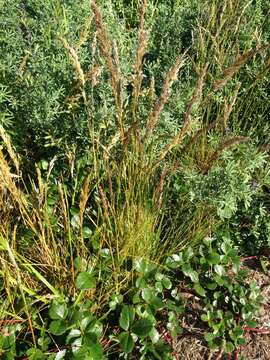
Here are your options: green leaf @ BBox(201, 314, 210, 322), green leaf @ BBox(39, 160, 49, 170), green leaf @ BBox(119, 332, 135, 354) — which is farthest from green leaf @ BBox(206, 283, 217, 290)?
green leaf @ BBox(39, 160, 49, 170)

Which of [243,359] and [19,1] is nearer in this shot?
[243,359]

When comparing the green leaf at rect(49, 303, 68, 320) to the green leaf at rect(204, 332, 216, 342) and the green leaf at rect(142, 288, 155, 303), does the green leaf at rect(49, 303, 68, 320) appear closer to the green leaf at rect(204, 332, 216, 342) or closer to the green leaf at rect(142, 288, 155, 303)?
the green leaf at rect(142, 288, 155, 303)

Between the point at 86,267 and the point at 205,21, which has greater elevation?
the point at 205,21

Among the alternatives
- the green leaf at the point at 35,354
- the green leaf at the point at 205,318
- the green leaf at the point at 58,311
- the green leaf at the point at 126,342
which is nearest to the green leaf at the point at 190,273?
the green leaf at the point at 205,318

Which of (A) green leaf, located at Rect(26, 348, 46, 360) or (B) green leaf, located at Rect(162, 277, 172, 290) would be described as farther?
(B) green leaf, located at Rect(162, 277, 172, 290)

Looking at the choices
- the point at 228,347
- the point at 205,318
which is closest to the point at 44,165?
the point at 205,318

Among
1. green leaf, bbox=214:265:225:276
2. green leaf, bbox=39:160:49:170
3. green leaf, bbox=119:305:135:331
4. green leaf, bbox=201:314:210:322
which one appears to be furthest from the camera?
green leaf, bbox=39:160:49:170

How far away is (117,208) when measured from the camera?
6.41 feet

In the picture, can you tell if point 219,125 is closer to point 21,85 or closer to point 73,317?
point 21,85

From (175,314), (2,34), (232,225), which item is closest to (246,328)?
(175,314)

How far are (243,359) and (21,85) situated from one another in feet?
5.77

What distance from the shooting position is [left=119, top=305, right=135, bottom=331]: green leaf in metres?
1.86

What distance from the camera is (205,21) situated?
2805mm

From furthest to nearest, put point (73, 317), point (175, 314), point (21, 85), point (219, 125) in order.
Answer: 1. point (219, 125)
2. point (21, 85)
3. point (175, 314)
4. point (73, 317)
